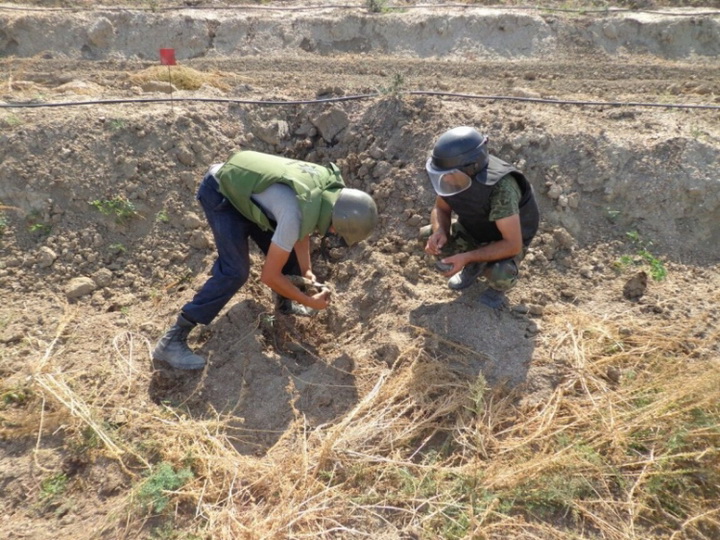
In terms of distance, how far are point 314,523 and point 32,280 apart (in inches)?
115

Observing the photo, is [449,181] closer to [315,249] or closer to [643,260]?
[315,249]

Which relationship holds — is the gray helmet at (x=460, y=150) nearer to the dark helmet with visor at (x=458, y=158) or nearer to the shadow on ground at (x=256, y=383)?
the dark helmet with visor at (x=458, y=158)

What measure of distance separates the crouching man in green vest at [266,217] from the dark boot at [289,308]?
19.9 inches

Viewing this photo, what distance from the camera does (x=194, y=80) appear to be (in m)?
5.36

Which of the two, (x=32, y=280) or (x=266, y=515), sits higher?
(x=32, y=280)

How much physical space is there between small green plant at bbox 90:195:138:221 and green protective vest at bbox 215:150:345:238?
1.48 metres

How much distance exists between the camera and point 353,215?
2.80 meters

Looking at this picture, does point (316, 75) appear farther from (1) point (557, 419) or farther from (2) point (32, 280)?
(1) point (557, 419)

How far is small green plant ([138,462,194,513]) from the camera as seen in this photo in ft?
8.08

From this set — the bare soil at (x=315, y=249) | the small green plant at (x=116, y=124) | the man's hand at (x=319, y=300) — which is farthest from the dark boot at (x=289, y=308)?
the small green plant at (x=116, y=124)

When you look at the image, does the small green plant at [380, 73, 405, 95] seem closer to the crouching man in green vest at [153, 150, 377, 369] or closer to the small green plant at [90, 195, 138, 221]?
the crouching man in green vest at [153, 150, 377, 369]

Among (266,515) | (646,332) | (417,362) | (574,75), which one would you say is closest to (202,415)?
(266,515)

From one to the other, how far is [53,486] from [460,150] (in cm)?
292

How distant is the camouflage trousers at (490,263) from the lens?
329cm
